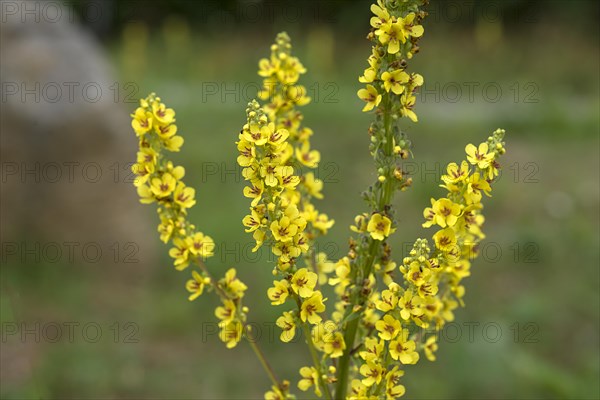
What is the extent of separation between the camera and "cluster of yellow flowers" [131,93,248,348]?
1.48 meters

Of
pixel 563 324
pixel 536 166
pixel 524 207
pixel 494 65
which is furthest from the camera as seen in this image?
pixel 494 65

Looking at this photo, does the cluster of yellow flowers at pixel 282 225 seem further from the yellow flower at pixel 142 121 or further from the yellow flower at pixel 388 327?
the yellow flower at pixel 142 121

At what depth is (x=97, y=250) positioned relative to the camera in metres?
4.33

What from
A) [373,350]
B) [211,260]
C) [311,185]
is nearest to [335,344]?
Result: [373,350]

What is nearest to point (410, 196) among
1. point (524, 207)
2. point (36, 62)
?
point (524, 207)

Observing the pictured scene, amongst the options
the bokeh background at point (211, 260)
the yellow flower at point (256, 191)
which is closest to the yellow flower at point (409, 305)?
the yellow flower at point (256, 191)

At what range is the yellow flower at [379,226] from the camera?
1408 mm

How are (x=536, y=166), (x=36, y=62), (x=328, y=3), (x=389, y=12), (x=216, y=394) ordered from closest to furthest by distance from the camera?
(x=389, y=12) → (x=216, y=394) → (x=36, y=62) → (x=536, y=166) → (x=328, y=3)

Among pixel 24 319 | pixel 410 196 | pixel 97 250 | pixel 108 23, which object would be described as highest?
pixel 108 23

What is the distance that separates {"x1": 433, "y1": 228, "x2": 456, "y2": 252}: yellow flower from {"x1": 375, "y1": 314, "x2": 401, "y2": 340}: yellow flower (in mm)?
166

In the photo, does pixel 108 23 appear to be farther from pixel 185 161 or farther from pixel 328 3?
pixel 185 161

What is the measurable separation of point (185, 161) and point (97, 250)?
5.11 ft

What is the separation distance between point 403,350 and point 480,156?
1.32 feet

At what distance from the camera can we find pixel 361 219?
4.92 feet
